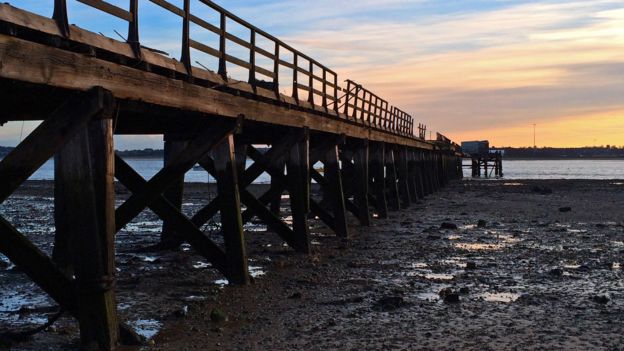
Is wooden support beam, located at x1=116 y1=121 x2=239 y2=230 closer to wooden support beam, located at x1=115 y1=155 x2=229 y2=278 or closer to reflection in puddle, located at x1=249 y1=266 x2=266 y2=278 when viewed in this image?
wooden support beam, located at x1=115 y1=155 x2=229 y2=278

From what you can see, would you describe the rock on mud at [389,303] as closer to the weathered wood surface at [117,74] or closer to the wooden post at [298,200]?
the weathered wood surface at [117,74]

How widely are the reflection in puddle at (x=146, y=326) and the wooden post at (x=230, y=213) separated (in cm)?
195

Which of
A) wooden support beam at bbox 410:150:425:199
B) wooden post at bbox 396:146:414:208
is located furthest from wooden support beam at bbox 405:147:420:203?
wooden post at bbox 396:146:414:208

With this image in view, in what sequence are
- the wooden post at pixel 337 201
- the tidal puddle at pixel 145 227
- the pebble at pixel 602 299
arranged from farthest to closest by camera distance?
the tidal puddle at pixel 145 227 < the wooden post at pixel 337 201 < the pebble at pixel 602 299

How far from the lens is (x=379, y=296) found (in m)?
8.96

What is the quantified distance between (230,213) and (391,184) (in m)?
15.6

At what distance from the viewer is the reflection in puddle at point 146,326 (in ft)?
23.0

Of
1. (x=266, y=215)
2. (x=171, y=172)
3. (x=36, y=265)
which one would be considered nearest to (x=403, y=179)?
(x=266, y=215)

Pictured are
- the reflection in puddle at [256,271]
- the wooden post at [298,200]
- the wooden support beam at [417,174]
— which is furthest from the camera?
the wooden support beam at [417,174]

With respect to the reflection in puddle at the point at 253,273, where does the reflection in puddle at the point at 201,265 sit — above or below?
above

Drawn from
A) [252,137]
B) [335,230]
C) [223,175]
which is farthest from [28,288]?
[335,230]

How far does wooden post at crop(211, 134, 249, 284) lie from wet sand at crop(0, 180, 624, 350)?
286mm

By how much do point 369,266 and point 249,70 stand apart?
3.60m

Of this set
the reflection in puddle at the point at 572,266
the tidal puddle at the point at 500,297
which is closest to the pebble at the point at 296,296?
the tidal puddle at the point at 500,297
